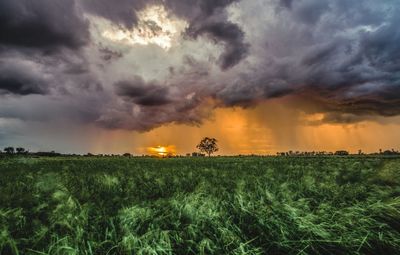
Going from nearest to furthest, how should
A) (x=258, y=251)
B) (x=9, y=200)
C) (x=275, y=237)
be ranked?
(x=258, y=251)
(x=275, y=237)
(x=9, y=200)

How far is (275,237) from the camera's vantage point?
5.94 m

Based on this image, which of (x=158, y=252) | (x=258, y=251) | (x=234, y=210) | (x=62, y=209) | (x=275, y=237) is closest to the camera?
(x=158, y=252)

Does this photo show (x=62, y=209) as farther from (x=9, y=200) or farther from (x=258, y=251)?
(x=258, y=251)

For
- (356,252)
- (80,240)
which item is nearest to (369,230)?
(356,252)

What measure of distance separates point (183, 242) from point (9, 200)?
4546 millimetres

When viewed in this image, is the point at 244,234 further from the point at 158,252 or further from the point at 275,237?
Result: the point at 158,252

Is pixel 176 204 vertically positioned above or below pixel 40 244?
above

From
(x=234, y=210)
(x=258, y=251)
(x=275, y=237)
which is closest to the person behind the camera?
(x=258, y=251)

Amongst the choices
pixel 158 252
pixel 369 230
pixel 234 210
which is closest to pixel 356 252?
pixel 369 230

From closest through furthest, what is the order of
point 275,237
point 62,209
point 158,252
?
point 158,252, point 275,237, point 62,209

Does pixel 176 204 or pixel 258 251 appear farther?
pixel 176 204

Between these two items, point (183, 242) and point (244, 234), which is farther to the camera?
point (244, 234)

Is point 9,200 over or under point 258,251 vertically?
over

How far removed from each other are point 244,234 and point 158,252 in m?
1.78
